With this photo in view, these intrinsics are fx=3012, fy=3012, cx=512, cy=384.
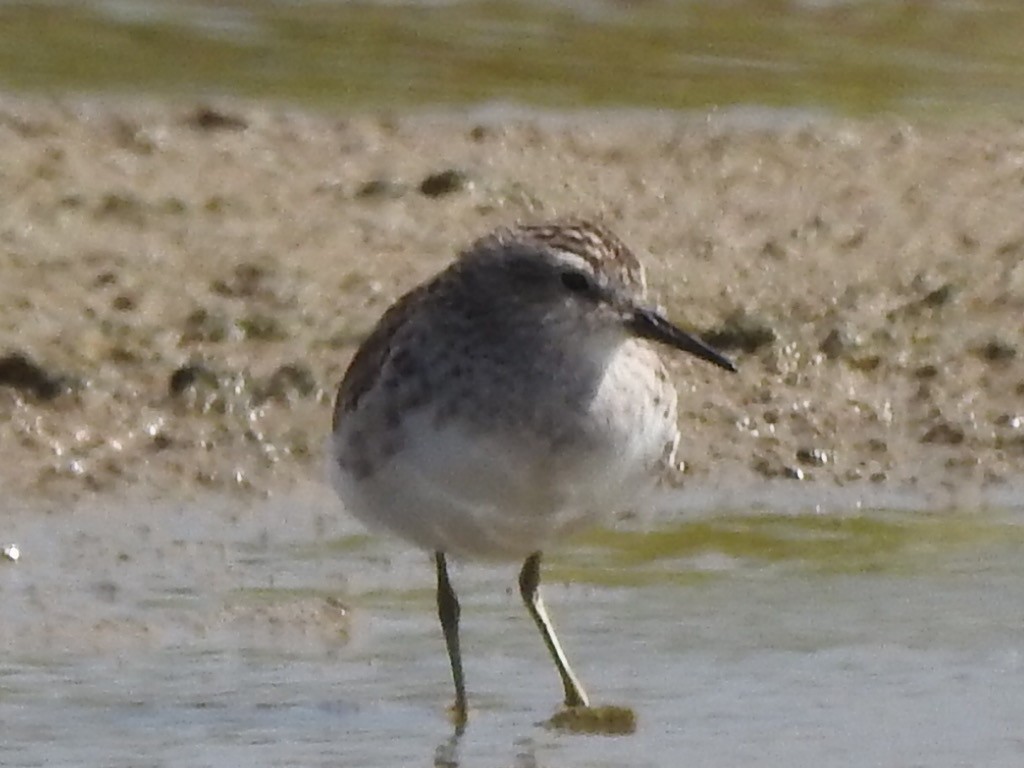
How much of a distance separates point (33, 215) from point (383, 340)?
3.74 meters

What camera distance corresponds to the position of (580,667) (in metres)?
7.59

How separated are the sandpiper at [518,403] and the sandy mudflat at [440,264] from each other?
1760mm

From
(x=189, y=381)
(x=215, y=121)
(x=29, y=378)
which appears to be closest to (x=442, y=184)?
(x=215, y=121)

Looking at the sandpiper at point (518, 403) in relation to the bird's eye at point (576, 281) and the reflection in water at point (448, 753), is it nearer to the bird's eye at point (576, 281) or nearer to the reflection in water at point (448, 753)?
the bird's eye at point (576, 281)

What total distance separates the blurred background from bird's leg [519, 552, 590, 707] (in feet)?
18.6

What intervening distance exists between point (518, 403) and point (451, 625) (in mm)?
783

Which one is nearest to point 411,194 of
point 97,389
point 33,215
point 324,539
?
point 33,215

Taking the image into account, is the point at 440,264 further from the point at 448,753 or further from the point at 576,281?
the point at 448,753

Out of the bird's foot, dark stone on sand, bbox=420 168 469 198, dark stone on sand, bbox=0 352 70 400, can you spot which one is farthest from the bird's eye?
dark stone on sand, bbox=420 168 469 198

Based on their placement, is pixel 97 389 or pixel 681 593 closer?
pixel 681 593

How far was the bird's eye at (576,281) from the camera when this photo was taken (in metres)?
6.95

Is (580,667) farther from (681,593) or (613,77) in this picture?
(613,77)

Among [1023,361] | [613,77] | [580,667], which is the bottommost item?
[580,667]

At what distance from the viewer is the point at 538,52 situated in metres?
13.6
